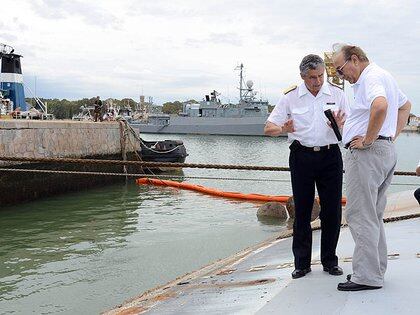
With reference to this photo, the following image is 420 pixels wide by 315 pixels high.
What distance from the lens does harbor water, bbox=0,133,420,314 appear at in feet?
23.9

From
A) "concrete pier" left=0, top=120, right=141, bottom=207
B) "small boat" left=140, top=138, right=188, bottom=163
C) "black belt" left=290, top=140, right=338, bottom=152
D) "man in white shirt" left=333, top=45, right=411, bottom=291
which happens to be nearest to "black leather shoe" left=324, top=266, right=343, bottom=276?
"man in white shirt" left=333, top=45, right=411, bottom=291

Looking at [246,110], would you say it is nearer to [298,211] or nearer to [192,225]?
[192,225]

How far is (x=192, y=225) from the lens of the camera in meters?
12.6

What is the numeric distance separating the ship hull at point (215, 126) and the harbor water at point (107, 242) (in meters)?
58.4

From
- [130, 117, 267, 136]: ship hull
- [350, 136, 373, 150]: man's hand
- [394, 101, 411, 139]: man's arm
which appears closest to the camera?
[350, 136, 373, 150]: man's hand

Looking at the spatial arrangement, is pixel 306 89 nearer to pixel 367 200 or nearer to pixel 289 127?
pixel 289 127

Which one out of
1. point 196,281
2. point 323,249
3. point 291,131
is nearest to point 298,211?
point 323,249

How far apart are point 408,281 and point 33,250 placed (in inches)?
317

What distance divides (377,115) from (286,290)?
1368 millimetres

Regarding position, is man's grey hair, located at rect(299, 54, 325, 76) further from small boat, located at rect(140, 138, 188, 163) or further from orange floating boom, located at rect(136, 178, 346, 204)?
small boat, located at rect(140, 138, 188, 163)

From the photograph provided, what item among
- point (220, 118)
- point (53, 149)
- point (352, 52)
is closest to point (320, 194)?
point (352, 52)

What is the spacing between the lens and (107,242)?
10.7 meters

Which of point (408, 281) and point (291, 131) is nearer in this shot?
point (408, 281)

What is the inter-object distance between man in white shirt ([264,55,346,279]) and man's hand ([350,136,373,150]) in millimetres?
551
